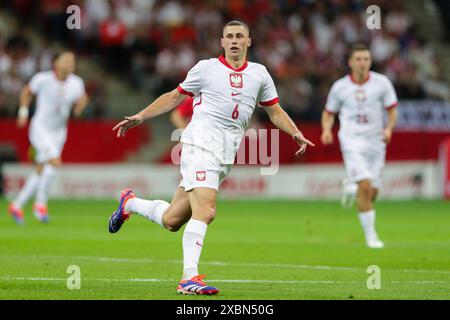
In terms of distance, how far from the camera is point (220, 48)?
29.6 metres

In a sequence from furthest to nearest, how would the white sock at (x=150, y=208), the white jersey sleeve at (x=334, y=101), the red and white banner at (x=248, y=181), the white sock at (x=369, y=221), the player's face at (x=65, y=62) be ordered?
the red and white banner at (x=248, y=181), the player's face at (x=65, y=62), the white jersey sleeve at (x=334, y=101), the white sock at (x=369, y=221), the white sock at (x=150, y=208)

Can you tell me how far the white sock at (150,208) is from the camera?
10945 mm

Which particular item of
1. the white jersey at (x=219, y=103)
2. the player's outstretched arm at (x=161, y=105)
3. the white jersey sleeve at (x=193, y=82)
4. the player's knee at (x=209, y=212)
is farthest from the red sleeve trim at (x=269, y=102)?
the player's knee at (x=209, y=212)

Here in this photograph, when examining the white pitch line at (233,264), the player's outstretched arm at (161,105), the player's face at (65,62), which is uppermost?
the player's face at (65,62)

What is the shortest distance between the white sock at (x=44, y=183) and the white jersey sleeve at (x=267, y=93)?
923 cm

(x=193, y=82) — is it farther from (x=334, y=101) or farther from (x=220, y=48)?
(x=220, y=48)

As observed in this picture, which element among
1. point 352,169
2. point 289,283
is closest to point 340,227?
point 352,169

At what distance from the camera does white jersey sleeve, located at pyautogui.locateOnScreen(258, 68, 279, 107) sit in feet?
35.6

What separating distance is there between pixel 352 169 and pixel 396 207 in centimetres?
899

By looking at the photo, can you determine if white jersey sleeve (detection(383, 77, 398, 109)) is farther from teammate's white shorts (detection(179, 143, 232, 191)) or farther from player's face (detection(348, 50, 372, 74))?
teammate's white shorts (detection(179, 143, 232, 191))

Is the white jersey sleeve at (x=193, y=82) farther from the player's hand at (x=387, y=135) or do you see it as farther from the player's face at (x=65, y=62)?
the player's face at (x=65, y=62)

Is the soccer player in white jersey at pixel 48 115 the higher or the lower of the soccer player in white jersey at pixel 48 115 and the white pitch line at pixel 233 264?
the higher

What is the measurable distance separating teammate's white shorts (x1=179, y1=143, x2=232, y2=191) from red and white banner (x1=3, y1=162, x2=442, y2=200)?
16718 mm
